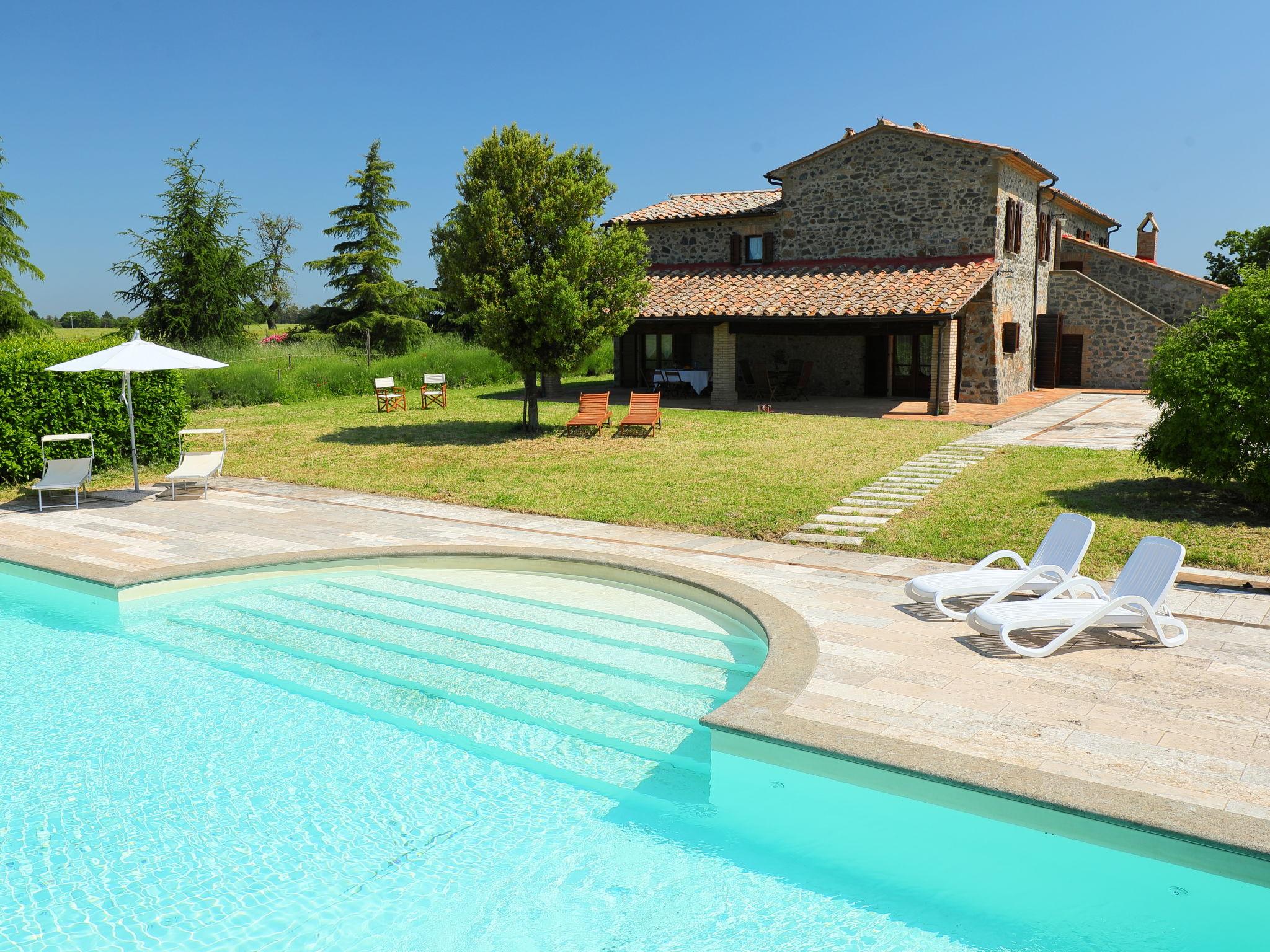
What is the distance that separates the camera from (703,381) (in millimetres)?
26203

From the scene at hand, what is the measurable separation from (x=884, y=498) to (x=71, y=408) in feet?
37.7

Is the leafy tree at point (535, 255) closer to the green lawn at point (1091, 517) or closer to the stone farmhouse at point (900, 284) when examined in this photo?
the stone farmhouse at point (900, 284)

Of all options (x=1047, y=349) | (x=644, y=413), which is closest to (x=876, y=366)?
(x=1047, y=349)

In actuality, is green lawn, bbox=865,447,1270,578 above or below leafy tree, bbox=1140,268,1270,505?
below

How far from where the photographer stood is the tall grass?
26.3 meters

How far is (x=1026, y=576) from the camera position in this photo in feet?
22.3

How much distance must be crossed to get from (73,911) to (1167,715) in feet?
18.1

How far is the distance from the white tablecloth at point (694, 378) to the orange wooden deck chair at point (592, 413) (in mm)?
7661

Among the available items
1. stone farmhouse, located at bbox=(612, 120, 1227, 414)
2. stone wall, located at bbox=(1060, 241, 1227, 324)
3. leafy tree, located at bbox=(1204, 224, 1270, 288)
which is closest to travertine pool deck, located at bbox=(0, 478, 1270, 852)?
stone farmhouse, located at bbox=(612, 120, 1227, 414)

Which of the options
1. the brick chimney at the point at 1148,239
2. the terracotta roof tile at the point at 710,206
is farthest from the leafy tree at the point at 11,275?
the brick chimney at the point at 1148,239

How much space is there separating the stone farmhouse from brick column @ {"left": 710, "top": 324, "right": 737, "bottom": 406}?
39 mm

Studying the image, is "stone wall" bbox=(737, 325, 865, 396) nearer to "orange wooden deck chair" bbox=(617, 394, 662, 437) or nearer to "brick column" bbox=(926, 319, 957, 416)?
"brick column" bbox=(926, 319, 957, 416)

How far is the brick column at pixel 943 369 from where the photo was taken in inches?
813

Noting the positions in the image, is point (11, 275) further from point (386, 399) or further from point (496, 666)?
point (496, 666)
